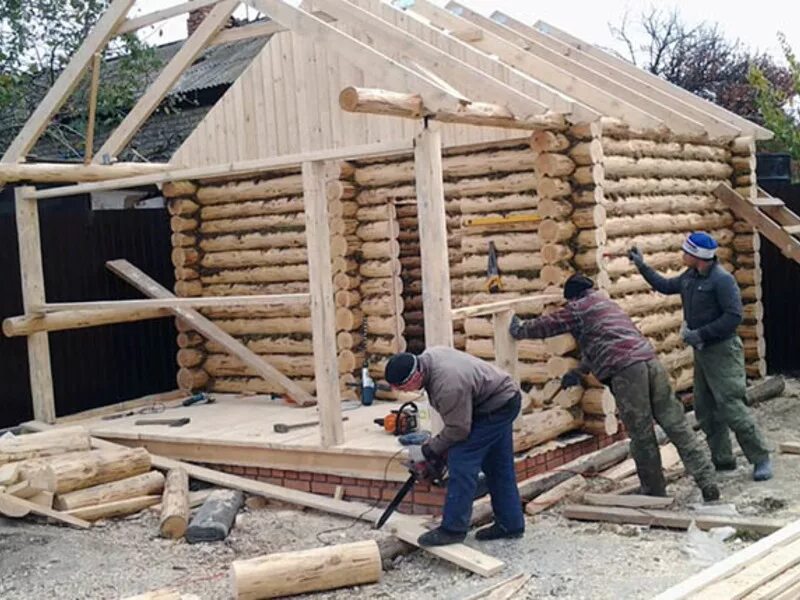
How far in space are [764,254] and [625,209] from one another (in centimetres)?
388

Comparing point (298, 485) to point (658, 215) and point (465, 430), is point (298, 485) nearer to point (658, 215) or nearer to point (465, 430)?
point (465, 430)

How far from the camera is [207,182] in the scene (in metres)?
12.1

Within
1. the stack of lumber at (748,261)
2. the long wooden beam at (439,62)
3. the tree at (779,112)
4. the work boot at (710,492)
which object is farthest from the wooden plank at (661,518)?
the tree at (779,112)

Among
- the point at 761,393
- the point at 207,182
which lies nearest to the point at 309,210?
the point at 207,182

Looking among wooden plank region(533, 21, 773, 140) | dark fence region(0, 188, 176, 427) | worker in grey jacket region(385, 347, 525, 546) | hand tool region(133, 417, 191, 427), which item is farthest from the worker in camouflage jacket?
dark fence region(0, 188, 176, 427)

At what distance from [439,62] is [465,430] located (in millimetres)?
3396

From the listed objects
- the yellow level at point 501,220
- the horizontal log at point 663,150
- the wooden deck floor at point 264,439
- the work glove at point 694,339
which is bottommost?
the wooden deck floor at point 264,439

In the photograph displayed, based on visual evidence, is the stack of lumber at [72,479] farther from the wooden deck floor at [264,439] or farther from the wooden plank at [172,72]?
the wooden plank at [172,72]

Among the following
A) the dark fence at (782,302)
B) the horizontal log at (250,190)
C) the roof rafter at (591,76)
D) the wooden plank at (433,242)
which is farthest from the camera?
the dark fence at (782,302)

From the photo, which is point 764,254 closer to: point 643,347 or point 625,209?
point 625,209

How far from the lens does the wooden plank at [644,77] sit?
11961 millimetres

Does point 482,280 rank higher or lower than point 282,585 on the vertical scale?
higher

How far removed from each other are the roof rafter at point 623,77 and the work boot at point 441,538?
6.32 m

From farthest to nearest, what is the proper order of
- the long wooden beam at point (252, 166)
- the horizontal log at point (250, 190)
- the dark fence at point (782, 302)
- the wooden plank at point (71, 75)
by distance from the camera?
1. the dark fence at point (782, 302)
2. the horizontal log at point (250, 190)
3. the wooden plank at point (71, 75)
4. the long wooden beam at point (252, 166)
